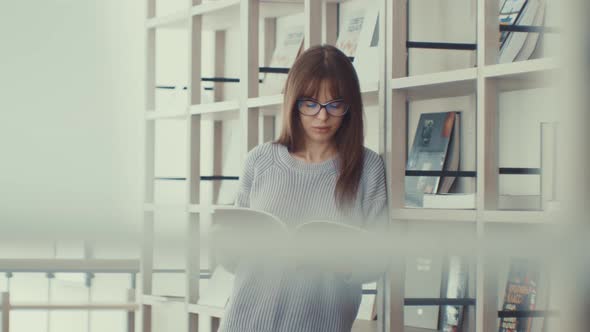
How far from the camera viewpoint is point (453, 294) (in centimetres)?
208

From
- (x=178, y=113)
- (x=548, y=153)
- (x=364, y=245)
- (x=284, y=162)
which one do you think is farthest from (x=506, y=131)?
(x=364, y=245)

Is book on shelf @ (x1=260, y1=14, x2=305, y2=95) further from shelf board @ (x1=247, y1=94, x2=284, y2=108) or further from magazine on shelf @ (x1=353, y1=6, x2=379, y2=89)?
magazine on shelf @ (x1=353, y1=6, x2=379, y2=89)

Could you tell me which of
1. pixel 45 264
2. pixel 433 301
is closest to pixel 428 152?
pixel 433 301

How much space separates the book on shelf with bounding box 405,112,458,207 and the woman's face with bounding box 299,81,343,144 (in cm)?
53

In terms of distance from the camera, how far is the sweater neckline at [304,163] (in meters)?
1.69

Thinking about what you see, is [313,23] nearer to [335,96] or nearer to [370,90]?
[370,90]

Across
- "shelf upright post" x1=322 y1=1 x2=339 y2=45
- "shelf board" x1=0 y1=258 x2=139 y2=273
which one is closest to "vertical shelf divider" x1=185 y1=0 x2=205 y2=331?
"shelf upright post" x1=322 y1=1 x2=339 y2=45

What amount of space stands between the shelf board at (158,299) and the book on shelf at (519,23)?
5.55 ft

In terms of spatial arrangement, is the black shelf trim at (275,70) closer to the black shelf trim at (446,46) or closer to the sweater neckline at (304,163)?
the black shelf trim at (446,46)

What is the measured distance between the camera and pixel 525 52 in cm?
183

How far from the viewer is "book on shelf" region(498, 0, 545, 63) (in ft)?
5.90

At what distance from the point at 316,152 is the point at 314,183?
6 cm

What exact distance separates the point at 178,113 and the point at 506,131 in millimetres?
1303

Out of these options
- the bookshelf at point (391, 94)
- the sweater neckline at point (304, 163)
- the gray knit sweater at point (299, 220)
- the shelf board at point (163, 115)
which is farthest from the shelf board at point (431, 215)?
the shelf board at point (163, 115)
